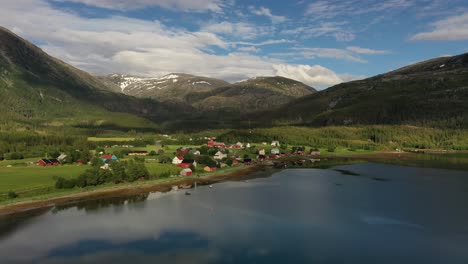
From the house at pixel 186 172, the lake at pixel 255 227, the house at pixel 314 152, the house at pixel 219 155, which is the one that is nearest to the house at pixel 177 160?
the house at pixel 186 172

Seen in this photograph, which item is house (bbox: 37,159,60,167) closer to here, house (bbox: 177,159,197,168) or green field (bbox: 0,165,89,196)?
green field (bbox: 0,165,89,196)

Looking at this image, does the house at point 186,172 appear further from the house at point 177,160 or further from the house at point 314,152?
the house at point 314,152

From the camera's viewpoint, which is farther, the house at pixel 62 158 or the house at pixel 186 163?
the house at pixel 62 158

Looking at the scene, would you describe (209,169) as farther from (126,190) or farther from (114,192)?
(114,192)

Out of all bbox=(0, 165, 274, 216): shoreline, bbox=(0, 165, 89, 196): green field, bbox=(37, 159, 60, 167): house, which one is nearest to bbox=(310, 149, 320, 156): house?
bbox=(0, 165, 274, 216): shoreline

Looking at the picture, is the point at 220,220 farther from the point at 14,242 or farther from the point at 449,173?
the point at 449,173

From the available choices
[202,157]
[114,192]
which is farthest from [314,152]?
[114,192]
